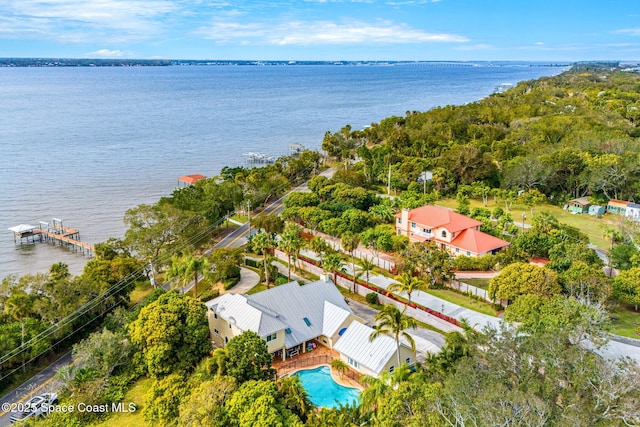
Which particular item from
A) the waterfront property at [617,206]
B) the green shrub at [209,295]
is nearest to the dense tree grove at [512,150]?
the waterfront property at [617,206]

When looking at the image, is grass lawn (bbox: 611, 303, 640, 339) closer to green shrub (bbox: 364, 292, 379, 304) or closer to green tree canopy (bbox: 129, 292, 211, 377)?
green shrub (bbox: 364, 292, 379, 304)

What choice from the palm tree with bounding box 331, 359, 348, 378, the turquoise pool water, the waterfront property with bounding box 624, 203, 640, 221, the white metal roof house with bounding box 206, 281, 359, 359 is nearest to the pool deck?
the palm tree with bounding box 331, 359, 348, 378

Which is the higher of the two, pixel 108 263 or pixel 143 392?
pixel 108 263

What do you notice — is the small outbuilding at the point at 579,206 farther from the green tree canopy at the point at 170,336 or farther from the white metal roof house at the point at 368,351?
the green tree canopy at the point at 170,336

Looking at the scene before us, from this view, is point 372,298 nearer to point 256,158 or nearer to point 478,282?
point 478,282

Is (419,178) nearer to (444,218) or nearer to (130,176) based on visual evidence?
(444,218)

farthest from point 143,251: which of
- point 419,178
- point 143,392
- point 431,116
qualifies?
point 431,116

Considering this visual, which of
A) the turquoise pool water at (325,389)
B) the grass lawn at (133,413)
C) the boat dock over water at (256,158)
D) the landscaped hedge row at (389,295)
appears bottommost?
the turquoise pool water at (325,389)
